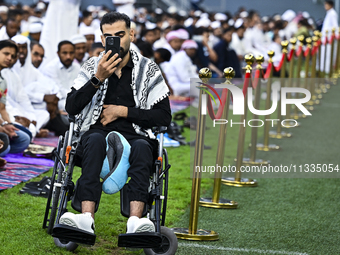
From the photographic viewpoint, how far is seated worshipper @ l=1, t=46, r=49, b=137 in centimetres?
690

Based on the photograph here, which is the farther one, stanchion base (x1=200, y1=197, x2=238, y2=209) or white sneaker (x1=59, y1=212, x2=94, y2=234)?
stanchion base (x1=200, y1=197, x2=238, y2=209)

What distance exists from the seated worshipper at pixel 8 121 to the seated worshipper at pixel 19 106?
0.32 metres

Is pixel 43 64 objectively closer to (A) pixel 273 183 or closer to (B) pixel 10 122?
(B) pixel 10 122

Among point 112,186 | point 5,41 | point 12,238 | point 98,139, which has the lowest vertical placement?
point 12,238

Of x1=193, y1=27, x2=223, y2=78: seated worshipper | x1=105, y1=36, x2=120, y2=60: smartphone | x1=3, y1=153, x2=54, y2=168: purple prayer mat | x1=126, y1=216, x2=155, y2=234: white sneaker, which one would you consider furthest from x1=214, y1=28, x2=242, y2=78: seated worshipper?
x1=126, y1=216, x2=155, y2=234: white sneaker

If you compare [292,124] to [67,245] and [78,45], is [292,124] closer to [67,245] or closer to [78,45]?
[78,45]

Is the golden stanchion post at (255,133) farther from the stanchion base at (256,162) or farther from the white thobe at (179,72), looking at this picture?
the white thobe at (179,72)

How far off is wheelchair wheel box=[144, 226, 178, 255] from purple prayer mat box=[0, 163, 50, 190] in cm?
A: 195

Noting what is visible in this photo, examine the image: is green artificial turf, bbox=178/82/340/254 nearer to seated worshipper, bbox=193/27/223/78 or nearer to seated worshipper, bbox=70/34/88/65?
seated worshipper, bbox=70/34/88/65

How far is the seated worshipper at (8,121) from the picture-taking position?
6.16 m

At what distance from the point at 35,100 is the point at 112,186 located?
4453 mm

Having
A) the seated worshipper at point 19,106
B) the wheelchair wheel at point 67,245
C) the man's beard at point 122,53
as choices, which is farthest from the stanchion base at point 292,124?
the wheelchair wheel at point 67,245

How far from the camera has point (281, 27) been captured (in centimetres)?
2200

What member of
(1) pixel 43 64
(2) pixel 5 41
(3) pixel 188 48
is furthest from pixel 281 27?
(2) pixel 5 41
